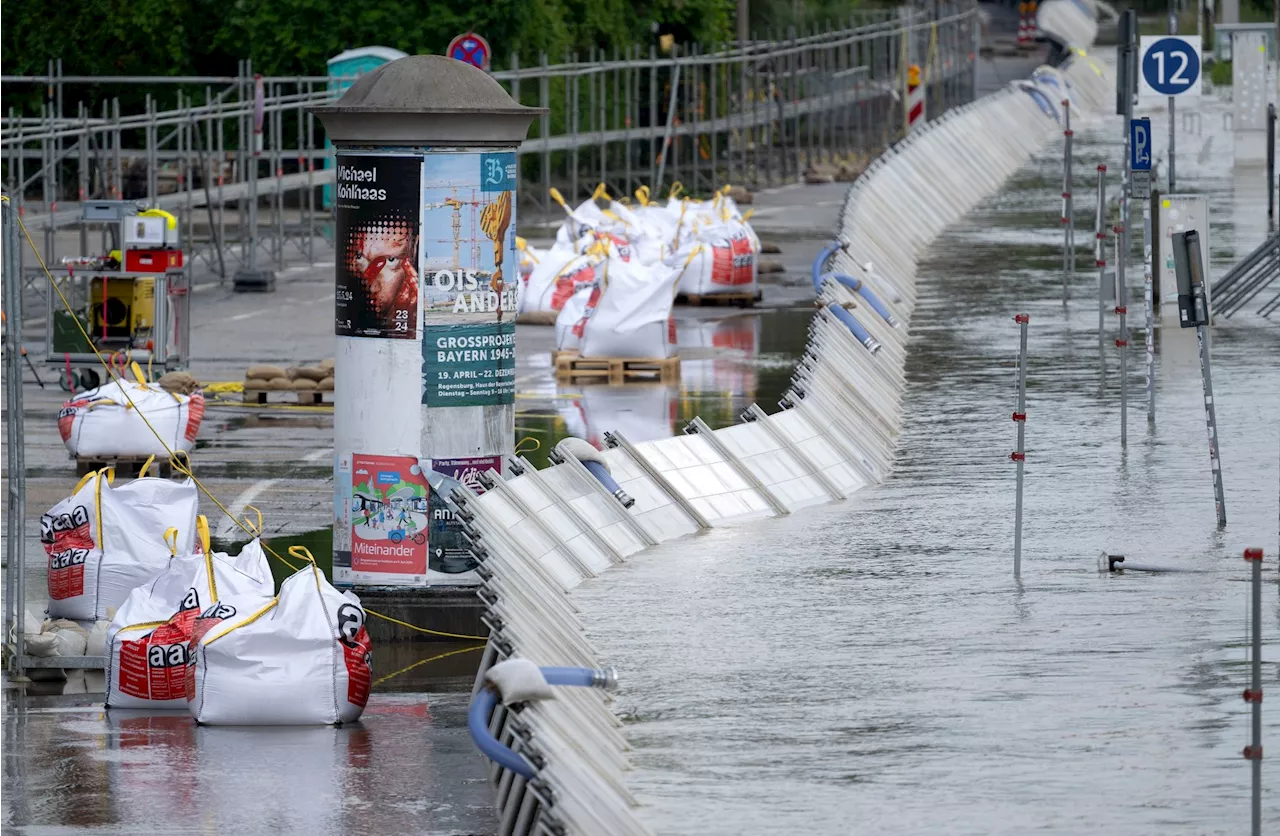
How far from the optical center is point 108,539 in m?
13.5

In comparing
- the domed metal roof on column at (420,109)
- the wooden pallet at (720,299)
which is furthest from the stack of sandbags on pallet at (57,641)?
the wooden pallet at (720,299)

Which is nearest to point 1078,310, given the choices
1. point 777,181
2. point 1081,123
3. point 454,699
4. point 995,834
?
point 454,699

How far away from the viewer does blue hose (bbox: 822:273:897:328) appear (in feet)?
77.0

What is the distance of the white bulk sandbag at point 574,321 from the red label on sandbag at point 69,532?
34.8ft

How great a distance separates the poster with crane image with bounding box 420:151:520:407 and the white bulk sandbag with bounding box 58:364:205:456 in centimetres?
469

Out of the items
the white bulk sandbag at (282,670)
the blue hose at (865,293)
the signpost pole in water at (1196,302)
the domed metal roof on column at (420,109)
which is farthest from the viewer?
the blue hose at (865,293)

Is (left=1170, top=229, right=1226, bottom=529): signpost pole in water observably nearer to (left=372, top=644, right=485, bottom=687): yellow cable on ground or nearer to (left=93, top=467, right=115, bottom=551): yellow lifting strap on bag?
(left=372, top=644, right=485, bottom=687): yellow cable on ground

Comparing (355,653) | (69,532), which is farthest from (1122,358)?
(355,653)

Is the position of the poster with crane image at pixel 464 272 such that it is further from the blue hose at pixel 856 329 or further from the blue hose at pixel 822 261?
the blue hose at pixel 822 261

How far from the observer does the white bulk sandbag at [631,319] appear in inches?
913

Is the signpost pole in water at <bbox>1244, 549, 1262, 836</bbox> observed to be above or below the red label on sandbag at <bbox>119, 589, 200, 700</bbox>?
above

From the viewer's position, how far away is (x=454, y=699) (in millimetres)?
11820

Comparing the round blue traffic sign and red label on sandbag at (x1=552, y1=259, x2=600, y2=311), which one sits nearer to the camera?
the round blue traffic sign

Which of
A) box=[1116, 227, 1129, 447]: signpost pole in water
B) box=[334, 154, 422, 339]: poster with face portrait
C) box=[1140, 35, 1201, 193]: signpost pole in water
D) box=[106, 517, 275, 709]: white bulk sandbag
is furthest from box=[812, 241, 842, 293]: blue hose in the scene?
box=[106, 517, 275, 709]: white bulk sandbag
